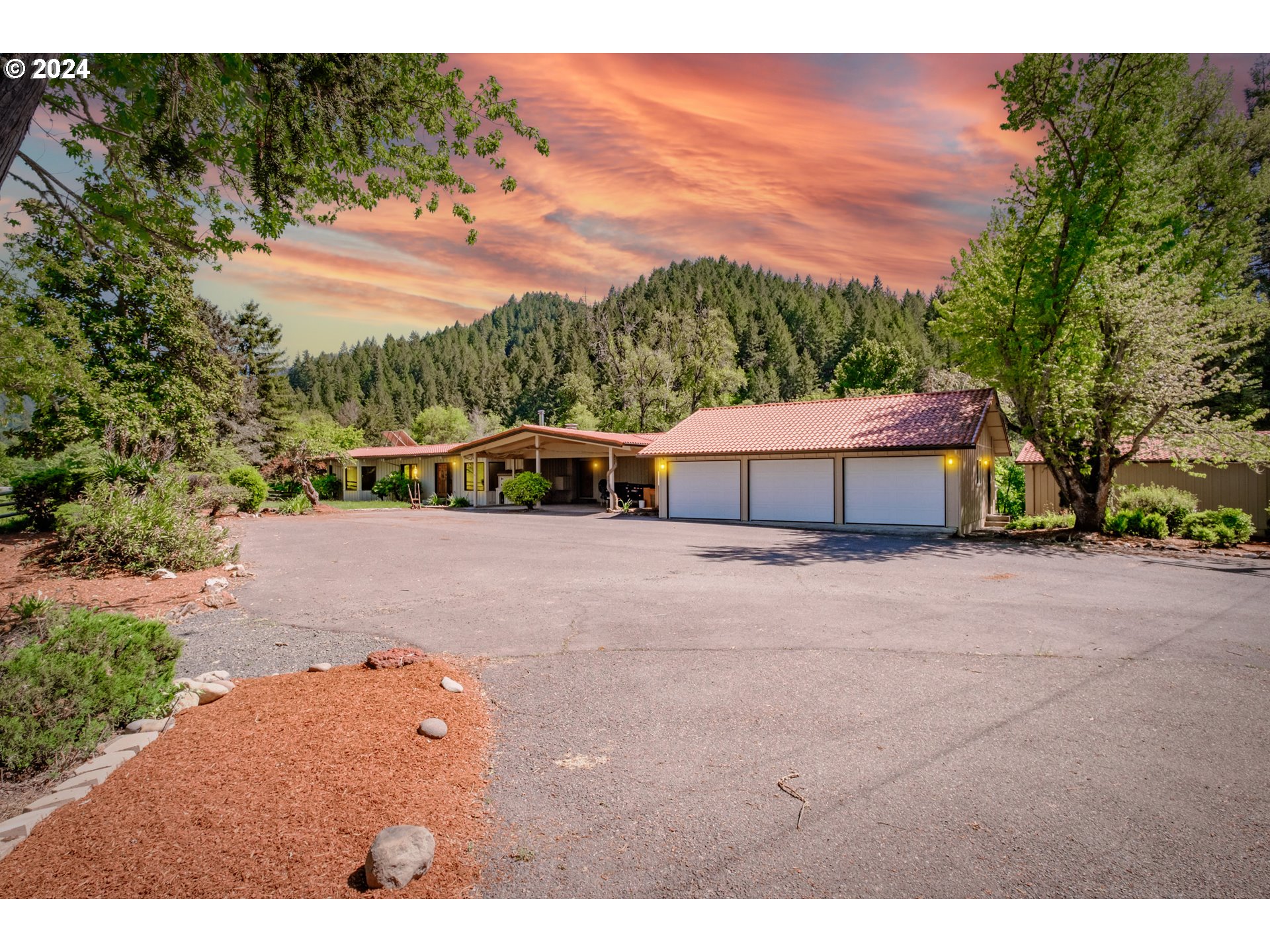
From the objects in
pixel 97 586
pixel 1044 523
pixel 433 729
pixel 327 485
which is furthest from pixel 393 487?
pixel 433 729

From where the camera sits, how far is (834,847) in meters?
2.68

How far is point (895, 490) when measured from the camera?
59.4 feet

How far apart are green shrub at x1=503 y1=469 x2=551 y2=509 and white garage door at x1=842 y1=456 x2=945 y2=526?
41.6 feet

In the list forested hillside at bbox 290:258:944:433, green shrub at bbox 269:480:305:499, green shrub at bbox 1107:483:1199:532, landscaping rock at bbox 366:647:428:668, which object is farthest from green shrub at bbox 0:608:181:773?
forested hillside at bbox 290:258:944:433

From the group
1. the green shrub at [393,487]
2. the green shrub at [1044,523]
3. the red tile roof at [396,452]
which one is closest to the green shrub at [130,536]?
the red tile roof at [396,452]

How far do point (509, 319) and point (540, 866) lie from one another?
361ft

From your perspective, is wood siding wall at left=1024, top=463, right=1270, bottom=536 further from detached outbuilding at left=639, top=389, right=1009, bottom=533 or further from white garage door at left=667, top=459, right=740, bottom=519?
white garage door at left=667, top=459, right=740, bottom=519

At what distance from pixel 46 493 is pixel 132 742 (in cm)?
1321

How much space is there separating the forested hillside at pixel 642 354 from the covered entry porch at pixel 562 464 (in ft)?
31.9

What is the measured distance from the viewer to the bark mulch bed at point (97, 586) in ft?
23.9

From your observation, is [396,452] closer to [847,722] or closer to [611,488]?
[611,488]

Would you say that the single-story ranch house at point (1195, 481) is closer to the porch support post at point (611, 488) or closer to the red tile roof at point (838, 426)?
the red tile roof at point (838, 426)

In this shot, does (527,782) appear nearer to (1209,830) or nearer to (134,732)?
(134,732)

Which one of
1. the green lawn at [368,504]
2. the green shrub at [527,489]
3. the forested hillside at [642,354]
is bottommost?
the green lawn at [368,504]
